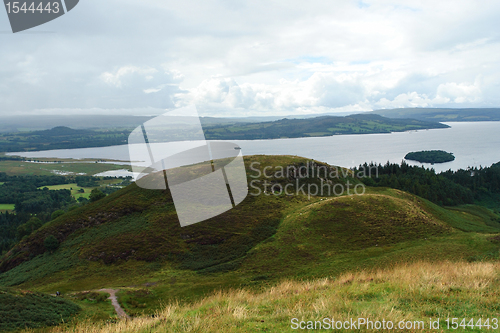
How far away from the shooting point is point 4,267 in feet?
115

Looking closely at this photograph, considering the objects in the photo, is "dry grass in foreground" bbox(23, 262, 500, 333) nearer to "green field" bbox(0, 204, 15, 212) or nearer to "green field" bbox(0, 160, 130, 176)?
"green field" bbox(0, 204, 15, 212)

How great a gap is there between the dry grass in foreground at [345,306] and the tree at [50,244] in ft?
105

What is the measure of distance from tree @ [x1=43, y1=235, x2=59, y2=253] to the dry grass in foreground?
3205 cm

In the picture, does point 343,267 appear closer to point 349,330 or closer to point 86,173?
→ point 349,330

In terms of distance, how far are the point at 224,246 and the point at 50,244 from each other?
72.5ft

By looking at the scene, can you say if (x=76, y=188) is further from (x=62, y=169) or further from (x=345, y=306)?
(x=345, y=306)

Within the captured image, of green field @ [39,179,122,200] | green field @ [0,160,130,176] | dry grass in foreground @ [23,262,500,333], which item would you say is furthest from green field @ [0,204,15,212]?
dry grass in foreground @ [23,262,500,333]

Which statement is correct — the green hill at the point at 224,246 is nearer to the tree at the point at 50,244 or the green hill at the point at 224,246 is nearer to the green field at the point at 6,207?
the tree at the point at 50,244

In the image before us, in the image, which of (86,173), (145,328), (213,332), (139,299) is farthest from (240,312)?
(86,173)

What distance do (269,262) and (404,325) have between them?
21.4m

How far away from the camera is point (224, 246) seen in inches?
1246

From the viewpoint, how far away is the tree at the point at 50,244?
35125 mm

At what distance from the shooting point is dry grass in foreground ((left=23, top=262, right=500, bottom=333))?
7277mm

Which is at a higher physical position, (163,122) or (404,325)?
(163,122)
